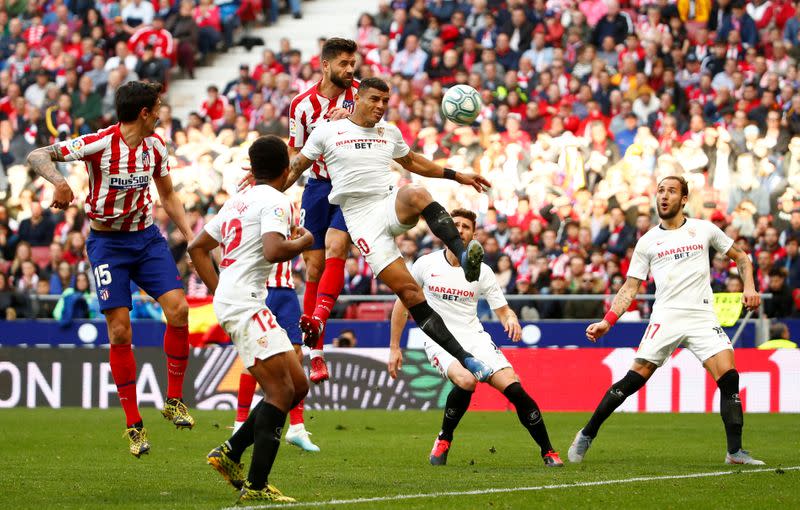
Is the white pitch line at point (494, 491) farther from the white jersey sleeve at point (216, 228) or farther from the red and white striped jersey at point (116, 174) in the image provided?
the red and white striped jersey at point (116, 174)

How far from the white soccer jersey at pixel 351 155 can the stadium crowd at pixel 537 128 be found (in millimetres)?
9292

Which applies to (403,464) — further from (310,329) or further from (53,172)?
(53,172)

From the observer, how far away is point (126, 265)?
35.0 feet

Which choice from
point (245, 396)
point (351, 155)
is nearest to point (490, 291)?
point (351, 155)

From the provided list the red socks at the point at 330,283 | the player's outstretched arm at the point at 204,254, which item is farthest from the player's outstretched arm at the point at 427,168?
the player's outstretched arm at the point at 204,254

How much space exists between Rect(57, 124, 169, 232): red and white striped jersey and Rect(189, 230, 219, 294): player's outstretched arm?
1.50m

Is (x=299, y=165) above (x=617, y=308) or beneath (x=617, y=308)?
above

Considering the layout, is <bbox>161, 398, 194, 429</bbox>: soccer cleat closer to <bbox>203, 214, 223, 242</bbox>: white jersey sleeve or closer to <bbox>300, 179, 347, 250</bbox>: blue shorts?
<bbox>203, 214, 223, 242</bbox>: white jersey sleeve

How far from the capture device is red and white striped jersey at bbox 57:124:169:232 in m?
10.4

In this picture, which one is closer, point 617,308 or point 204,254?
point 204,254

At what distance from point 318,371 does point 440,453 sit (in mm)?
1352

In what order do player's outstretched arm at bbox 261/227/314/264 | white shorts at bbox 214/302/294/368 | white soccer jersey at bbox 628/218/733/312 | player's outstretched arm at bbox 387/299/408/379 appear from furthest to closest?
player's outstretched arm at bbox 387/299/408/379 < white soccer jersey at bbox 628/218/733/312 < white shorts at bbox 214/302/294/368 < player's outstretched arm at bbox 261/227/314/264

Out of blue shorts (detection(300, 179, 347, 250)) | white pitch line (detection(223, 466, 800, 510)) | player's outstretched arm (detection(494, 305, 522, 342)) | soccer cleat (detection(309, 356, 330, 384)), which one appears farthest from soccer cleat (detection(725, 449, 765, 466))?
blue shorts (detection(300, 179, 347, 250))

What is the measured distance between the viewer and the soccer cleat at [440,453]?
36.2 ft
